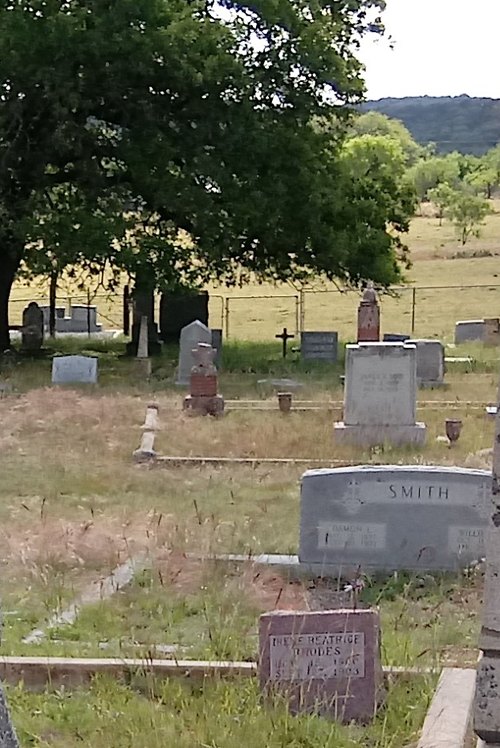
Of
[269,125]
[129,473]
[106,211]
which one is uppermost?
[269,125]

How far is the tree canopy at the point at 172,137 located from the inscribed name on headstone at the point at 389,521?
14900mm

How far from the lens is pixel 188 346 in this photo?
20.1m

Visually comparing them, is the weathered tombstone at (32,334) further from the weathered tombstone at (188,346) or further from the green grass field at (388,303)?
the weathered tombstone at (188,346)

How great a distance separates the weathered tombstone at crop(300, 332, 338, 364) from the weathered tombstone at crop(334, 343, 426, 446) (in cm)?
975

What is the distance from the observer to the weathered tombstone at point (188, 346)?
19859 millimetres

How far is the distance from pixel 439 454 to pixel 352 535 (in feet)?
17.2

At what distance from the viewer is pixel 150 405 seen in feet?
54.4

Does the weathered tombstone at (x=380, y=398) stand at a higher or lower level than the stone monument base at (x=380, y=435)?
higher

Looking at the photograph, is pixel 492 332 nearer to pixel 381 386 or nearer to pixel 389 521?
pixel 381 386

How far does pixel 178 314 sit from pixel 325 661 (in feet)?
71.9

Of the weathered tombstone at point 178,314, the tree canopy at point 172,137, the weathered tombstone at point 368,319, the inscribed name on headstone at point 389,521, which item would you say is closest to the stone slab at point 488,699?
the inscribed name on headstone at point 389,521

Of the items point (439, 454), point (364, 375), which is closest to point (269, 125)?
point (364, 375)

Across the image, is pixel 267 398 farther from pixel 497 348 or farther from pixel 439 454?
pixel 497 348

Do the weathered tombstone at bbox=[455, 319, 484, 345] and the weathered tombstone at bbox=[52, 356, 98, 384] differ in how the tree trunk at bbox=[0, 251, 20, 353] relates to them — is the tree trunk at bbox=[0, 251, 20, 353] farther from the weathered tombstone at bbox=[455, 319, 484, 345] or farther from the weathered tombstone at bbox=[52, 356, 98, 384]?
the weathered tombstone at bbox=[455, 319, 484, 345]
